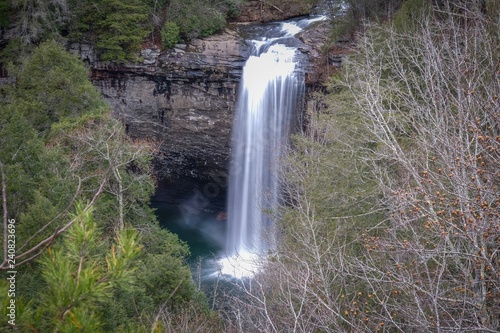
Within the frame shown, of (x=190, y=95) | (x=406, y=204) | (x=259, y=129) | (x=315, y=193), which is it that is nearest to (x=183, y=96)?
(x=190, y=95)

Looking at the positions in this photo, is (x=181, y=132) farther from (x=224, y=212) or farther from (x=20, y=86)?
(x=20, y=86)

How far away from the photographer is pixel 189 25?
17.6 m

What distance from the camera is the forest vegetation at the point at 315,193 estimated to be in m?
3.11

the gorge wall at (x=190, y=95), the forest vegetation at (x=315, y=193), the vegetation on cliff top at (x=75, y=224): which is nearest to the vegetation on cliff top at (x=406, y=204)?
the forest vegetation at (x=315, y=193)

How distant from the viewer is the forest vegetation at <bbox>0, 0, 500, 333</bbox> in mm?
3107

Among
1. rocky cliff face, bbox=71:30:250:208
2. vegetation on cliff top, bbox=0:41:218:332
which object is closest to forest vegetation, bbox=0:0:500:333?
vegetation on cliff top, bbox=0:41:218:332

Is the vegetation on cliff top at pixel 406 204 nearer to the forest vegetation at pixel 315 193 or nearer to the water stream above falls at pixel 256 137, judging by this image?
the forest vegetation at pixel 315 193

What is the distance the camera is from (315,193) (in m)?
8.70

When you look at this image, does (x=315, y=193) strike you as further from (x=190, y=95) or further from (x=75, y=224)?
(x=190, y=95)

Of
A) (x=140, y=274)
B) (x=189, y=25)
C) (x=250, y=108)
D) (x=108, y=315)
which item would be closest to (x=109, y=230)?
(x=140, y=274)

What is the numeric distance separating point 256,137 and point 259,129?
0.37 m

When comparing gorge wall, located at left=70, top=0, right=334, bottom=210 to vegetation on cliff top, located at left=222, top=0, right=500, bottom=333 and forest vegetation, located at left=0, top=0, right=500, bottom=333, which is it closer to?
forest vegetation, located at left=0, top=0, right=500, bottom=333

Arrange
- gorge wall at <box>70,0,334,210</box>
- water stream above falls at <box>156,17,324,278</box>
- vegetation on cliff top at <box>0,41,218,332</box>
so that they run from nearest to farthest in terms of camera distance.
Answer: vegetation on cliff top at <box>0,41,218,332</box>
water stream above falls at <box>156,17,324,278</box>
gorge wall at <box>70,0,334,210</box>

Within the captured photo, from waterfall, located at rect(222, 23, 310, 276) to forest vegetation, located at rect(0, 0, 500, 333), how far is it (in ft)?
6.24
